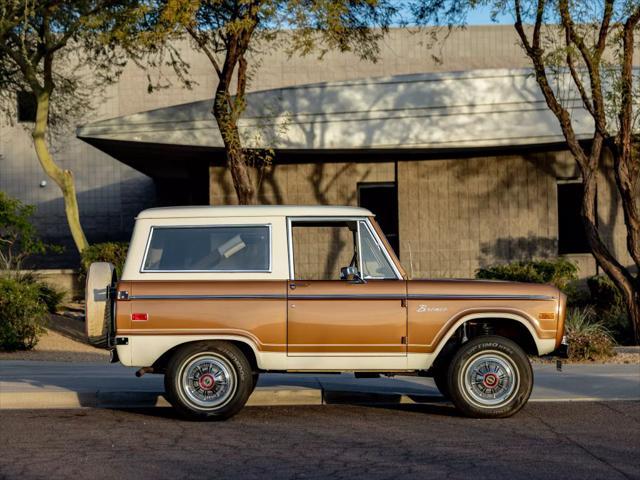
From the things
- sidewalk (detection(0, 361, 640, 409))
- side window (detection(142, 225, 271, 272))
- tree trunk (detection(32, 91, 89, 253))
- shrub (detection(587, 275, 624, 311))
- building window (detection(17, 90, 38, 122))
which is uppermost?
building window (detection(17, 90, 38, 122))

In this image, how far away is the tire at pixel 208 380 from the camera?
34.5 feet

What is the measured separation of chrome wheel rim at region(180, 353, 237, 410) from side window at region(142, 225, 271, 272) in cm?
93

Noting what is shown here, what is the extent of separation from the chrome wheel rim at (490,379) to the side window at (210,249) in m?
2.32

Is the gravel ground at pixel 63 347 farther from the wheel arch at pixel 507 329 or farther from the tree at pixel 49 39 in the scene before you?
the wheel arch at pixel 507 329

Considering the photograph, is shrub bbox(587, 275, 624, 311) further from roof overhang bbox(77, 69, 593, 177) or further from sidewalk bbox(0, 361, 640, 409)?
sidewalk bbox(0, 361, 640, 409)

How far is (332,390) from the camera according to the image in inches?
474

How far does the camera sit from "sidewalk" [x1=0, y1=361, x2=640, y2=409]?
11906 millimetres

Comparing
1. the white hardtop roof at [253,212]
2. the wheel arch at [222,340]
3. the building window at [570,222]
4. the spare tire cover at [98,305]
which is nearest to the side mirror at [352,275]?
the white hardtop roof at [253,212]

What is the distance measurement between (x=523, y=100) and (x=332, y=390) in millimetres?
13424

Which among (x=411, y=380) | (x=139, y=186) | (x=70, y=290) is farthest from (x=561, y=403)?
(x=139, y=186)

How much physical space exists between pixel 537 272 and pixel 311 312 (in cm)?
1342

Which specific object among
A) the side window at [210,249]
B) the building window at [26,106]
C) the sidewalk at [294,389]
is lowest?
the sidewalk at [294,389]

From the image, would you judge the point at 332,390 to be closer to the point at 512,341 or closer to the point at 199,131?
the point at 512,341

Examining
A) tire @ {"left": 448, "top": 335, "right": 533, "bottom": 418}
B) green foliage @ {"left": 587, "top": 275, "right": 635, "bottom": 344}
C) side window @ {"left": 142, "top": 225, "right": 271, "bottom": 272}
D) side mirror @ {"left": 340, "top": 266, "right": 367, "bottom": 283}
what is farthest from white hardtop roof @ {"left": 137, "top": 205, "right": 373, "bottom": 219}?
green foliage @ {"left": 587, "top": 275, "right": 635, "bottom": 344}
